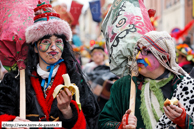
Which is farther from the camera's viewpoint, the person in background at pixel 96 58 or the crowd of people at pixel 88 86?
the person in background at pixel 96 58

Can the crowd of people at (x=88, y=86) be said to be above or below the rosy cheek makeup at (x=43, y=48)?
below

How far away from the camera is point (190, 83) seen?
2.58m

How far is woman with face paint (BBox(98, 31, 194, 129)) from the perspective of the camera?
2553 millimetres

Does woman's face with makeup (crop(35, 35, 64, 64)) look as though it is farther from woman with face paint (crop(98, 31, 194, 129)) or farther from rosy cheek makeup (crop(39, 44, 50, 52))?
woman with face paint (crop(98, 31, 194, 129))

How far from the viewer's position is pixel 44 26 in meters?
2.79

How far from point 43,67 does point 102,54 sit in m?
4.20

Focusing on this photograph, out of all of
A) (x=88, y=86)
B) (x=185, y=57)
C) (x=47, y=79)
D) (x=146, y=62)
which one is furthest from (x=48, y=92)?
(x=185, y=57)

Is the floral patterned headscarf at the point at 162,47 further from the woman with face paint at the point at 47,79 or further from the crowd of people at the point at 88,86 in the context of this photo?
the woman with face paint at the point at 47,79

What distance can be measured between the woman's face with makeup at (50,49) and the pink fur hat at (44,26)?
0.06 m

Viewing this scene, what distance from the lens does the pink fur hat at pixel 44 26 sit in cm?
279

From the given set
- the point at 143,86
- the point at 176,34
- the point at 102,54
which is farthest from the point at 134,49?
the point at 176,34

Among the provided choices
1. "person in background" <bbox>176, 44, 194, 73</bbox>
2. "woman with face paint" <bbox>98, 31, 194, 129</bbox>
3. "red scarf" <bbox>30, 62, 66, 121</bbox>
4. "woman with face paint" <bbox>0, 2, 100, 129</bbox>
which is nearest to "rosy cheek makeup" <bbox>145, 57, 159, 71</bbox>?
"woman with face paint" <bbox>98, 31, 194, 129</bbox>

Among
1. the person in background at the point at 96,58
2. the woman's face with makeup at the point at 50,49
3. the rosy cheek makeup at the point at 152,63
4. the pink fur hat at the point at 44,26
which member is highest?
the pink fur hat at the point at 44,26

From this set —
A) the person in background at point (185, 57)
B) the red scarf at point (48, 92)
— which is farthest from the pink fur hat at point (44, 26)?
the person in background at point (185, 57)
